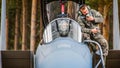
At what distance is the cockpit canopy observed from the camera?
4.07 meters

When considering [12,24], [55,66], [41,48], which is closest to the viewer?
[55,66]

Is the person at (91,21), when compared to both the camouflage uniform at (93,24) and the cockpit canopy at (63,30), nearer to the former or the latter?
the camouflage uniform at (93,24)

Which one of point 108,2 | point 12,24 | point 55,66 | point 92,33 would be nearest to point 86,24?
point 92,33

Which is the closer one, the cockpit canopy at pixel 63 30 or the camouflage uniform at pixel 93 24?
the cockpit canopy at pixel 63 30

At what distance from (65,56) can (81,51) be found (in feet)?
0.80

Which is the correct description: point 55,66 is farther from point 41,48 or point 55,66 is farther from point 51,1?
point 51,1

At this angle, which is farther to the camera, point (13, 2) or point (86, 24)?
point (13, 2)

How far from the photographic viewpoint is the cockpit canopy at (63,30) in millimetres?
4070

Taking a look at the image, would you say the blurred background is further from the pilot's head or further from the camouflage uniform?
the pilot's head

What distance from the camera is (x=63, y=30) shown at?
4059mm

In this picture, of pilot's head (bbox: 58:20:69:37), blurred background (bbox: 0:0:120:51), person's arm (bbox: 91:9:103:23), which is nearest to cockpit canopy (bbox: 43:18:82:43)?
pilot's head (bbox: 58:20:69:37)

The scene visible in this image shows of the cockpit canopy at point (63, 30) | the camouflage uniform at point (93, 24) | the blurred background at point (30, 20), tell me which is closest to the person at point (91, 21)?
the camouflage uniform at point (93, 24)

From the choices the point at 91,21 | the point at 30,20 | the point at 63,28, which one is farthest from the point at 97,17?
the point at 30,20

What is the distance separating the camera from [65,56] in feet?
11.9
